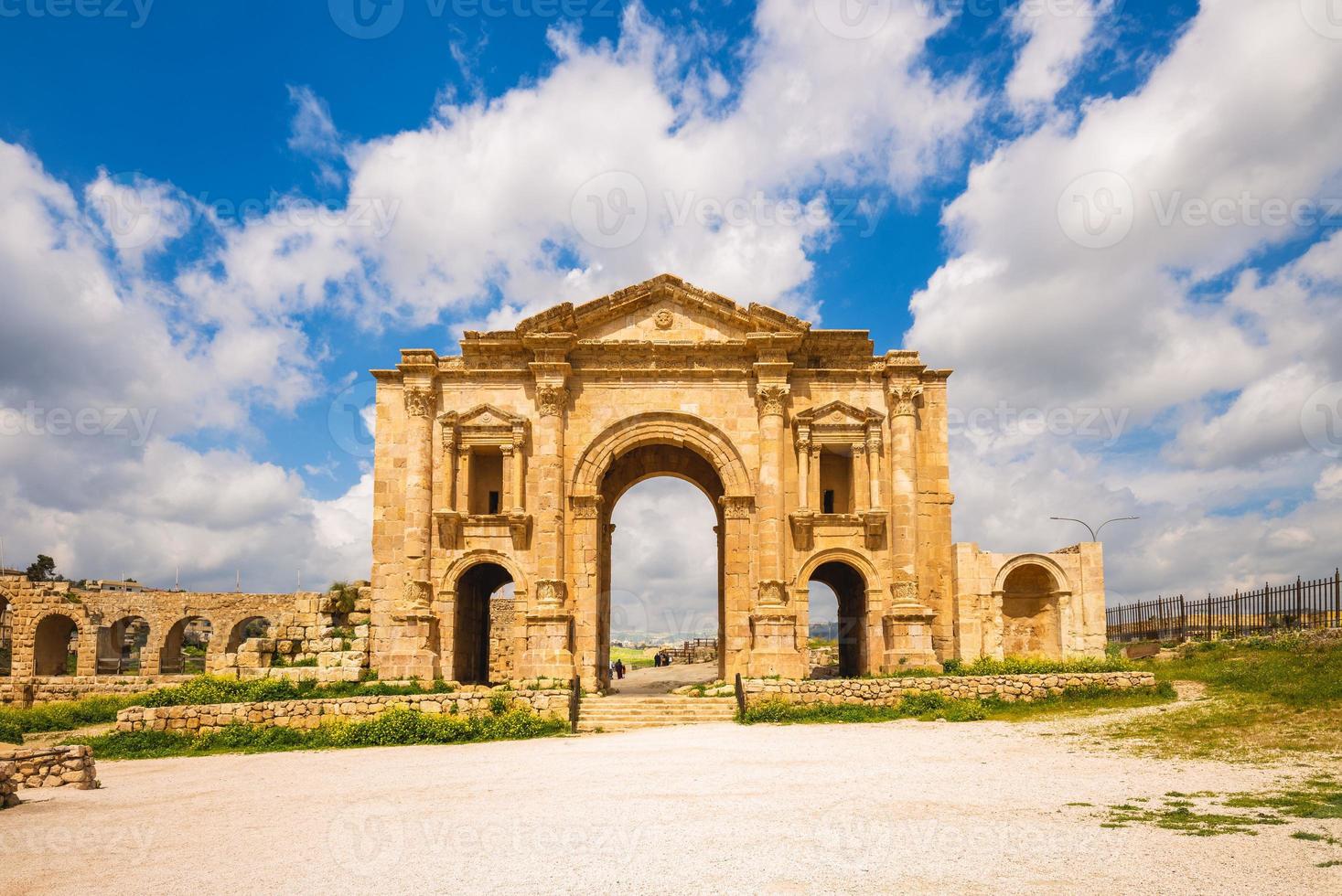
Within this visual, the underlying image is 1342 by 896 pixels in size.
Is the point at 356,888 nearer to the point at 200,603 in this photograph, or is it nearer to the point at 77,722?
the point at 77,722

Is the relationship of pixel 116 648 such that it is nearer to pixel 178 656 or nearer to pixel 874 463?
pixel 178 656

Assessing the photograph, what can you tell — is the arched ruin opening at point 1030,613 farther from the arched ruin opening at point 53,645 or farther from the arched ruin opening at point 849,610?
the arched ruin opening at point 53,645

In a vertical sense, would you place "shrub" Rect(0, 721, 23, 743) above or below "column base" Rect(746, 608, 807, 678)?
below

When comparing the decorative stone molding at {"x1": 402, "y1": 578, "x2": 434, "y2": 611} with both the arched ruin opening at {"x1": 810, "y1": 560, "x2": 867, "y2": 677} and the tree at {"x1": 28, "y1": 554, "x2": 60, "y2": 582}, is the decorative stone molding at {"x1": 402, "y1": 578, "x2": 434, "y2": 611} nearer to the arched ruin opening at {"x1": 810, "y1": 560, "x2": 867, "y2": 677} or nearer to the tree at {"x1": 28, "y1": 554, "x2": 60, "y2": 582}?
the arched ruin opening at {"x1": 810, "y1": 560, "x2": 867, "y2": 677}

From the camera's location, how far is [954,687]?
20.4m

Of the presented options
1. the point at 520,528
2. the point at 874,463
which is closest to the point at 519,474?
the point at 520,528

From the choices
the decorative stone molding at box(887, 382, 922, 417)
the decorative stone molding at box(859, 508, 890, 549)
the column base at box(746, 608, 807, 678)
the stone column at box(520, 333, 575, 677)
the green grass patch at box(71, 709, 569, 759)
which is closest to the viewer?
the green grass patch at box(71, 709, 569, 759)

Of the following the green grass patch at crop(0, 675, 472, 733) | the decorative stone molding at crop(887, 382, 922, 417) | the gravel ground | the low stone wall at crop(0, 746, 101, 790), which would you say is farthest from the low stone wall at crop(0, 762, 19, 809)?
the decorative stone molding at crop(887, 382, 922, 417)

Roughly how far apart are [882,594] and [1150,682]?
699cm

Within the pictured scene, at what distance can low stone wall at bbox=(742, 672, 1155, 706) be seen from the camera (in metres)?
20.2

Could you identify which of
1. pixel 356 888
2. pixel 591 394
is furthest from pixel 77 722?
pixel 356 888

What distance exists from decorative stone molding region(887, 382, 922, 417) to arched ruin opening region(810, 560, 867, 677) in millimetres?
4579

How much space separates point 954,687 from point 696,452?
31.4ft

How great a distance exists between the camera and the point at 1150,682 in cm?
2005
